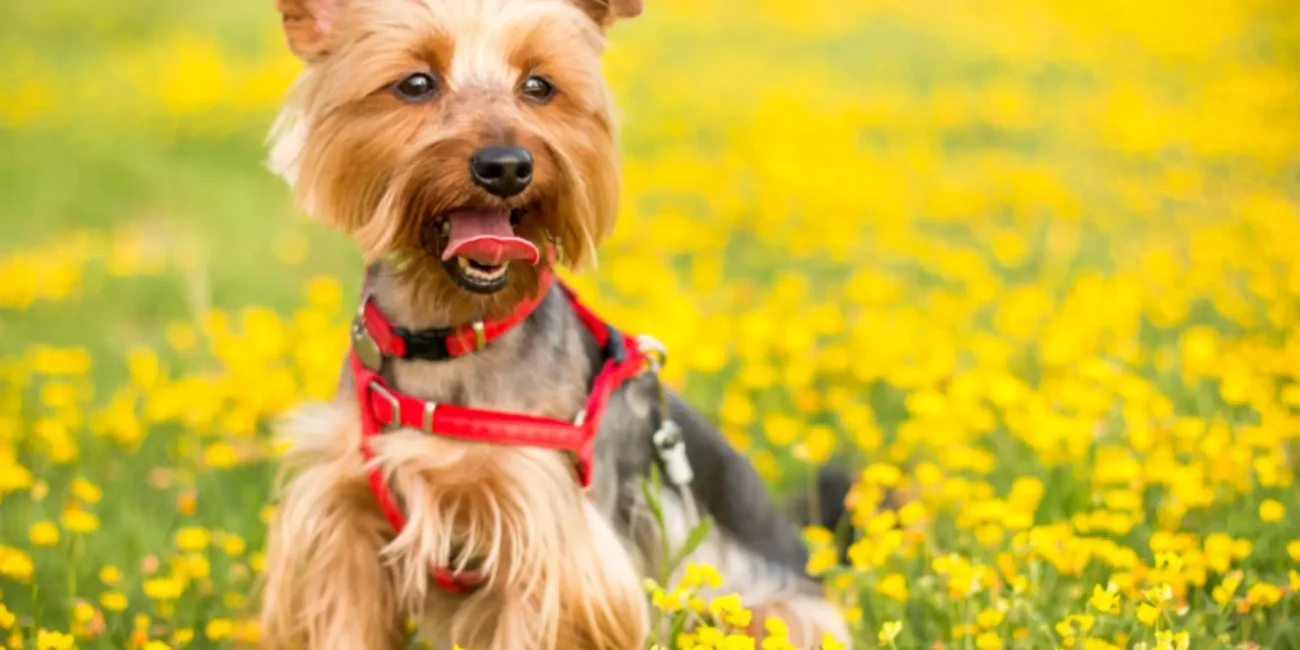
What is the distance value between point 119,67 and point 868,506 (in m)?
9.87

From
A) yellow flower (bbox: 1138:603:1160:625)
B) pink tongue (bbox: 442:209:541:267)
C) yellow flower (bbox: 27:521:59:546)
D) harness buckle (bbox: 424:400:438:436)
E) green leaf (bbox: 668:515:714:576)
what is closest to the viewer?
yellow flower (bbox: 1138:603:1160:625)

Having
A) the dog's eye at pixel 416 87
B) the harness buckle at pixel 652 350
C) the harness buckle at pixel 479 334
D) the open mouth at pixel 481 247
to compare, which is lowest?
the harness buckle at pixel 652 350

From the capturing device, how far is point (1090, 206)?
877 cm

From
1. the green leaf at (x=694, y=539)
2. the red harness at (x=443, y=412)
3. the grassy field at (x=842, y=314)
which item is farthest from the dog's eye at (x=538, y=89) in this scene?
the grassy field at (x=842, y=314)

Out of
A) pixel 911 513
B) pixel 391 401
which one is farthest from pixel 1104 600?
pixel 391 401

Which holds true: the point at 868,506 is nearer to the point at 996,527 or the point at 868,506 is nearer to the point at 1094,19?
the point at 996,527

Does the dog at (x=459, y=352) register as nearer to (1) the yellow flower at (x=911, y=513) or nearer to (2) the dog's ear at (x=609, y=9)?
(2) the dog's ear at (x=609, y=9)

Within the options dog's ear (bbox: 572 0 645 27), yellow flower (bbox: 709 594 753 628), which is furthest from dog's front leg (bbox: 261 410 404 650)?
dog's ear (bbox: 572 0 645 27)

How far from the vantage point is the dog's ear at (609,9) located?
149 inches

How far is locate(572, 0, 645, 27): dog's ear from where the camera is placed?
149 inches

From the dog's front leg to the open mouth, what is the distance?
22.2 inches

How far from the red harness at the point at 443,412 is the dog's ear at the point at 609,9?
75 cm

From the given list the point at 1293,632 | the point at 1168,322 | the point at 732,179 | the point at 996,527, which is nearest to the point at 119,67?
the point at 732,179

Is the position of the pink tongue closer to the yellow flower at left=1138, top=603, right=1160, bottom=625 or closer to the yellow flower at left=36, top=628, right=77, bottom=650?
the yellow flower at left=36, top=628, right=77, bottom=650
